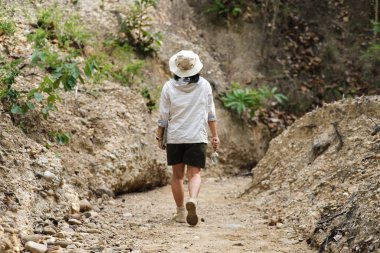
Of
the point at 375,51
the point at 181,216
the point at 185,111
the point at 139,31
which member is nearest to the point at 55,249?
the point at 181,216

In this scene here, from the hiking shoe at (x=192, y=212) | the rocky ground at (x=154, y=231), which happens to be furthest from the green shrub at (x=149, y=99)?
the hiking shoe at (x=192, y=212)

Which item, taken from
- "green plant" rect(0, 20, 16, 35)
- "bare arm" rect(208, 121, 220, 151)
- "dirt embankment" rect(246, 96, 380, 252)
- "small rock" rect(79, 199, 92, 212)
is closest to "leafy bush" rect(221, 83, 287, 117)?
"dirt embankment" rect(246, 96, 380, 252)

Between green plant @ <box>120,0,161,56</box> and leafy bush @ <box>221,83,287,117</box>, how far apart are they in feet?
6.02

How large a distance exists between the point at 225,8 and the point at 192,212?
8016mm

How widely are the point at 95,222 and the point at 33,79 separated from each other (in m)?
2.58

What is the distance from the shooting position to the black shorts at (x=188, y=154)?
17.8 feet

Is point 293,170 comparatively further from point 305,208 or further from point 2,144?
point 2,144

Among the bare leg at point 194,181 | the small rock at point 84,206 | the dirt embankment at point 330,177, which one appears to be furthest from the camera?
the small rock at point 84,206

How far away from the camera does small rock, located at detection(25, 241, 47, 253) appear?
3.83 metres

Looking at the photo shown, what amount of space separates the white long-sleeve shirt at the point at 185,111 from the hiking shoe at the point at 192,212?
0.67 meters

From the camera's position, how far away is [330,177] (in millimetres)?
5551

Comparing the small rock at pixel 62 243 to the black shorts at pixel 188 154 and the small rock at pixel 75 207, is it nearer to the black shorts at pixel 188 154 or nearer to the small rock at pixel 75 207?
the small rock at pixel 75 207

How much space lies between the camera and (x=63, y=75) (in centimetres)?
547

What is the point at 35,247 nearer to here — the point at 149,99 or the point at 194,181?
the point at 194,181
